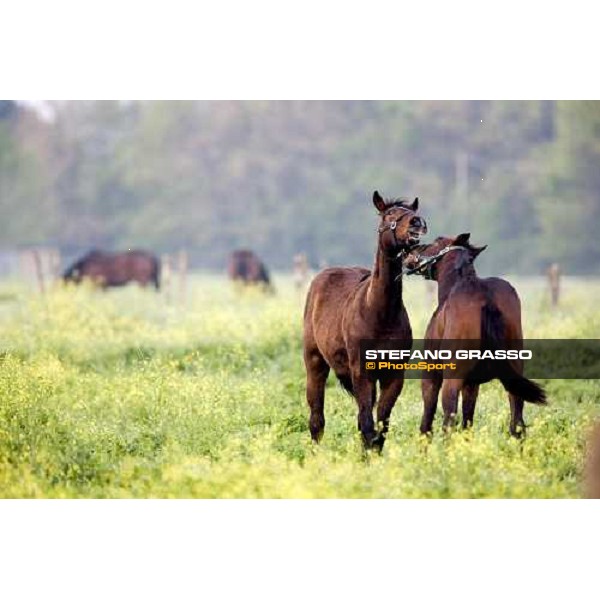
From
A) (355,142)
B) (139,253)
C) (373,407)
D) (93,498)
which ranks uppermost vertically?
(355,142)

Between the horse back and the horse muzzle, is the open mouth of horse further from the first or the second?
the horse back

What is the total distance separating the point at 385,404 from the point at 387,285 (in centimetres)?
83

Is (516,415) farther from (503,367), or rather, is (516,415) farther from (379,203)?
(379,203)

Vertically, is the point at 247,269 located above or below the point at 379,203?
below

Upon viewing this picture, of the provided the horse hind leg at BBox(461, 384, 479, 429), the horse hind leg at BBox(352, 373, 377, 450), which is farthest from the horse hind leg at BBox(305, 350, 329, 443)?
the horse hind leg at BBox(461, 384, 479, 429)

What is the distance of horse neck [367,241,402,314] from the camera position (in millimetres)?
7789

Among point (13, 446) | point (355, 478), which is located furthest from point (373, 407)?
point (13, 446)

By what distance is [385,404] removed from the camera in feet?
26.4

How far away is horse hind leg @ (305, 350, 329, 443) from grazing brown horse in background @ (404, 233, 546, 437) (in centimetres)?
78

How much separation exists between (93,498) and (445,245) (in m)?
2.84

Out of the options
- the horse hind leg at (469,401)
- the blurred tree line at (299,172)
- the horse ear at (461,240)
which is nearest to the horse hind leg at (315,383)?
the blurred tree line at (299,172)

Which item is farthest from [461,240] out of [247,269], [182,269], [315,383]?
[182,269]

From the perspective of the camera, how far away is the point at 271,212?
8.57 meters

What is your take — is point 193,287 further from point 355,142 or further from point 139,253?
point 355,142
